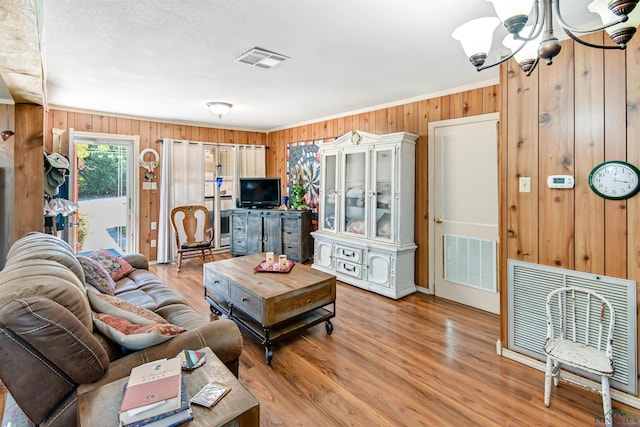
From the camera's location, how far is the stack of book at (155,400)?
96 centimetres

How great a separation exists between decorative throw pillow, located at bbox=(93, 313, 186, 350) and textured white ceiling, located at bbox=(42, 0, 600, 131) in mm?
1753

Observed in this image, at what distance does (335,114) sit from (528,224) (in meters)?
3.29

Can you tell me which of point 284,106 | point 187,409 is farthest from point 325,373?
point 284,106

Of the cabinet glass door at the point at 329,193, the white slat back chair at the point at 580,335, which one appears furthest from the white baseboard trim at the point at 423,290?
the white slat back chair at the point at 580,335

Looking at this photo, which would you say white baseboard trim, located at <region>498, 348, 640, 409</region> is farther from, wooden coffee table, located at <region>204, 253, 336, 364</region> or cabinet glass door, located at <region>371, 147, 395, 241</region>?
cabinet glass door, located at <region>371, 147, 395, 241</region>

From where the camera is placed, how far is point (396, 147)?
3676 millimetres

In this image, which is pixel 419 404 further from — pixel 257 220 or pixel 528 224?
pixel 257 220

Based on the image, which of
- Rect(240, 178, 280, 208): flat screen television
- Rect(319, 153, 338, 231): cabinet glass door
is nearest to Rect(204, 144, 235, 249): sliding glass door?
Rect(240, 178, 280, 208): flat screen television

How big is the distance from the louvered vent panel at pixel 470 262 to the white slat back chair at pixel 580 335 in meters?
1.16

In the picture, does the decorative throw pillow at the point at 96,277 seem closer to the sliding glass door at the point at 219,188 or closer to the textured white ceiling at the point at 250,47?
the textured white ceiling at the point at 250,47

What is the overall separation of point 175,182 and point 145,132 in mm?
881

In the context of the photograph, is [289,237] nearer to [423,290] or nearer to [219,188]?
[219,188]

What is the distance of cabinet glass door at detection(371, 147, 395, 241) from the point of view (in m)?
3.81

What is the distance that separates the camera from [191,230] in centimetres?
513
